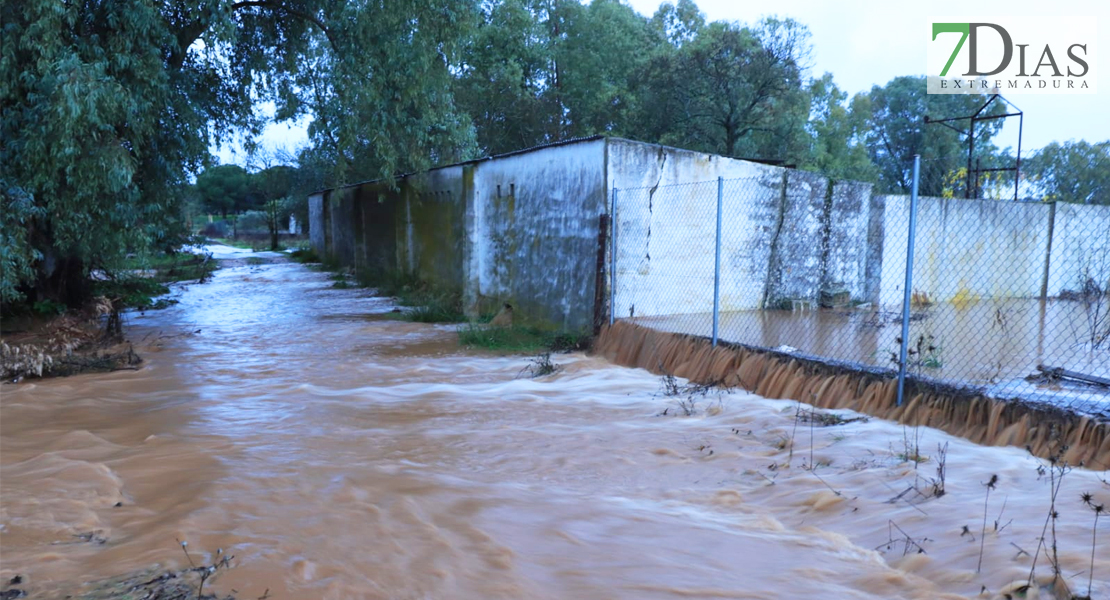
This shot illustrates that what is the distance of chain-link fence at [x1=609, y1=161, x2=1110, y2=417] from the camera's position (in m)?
7.48

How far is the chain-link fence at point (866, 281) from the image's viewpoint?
7480 mm

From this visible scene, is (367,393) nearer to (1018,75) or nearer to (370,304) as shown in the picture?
(370,304)

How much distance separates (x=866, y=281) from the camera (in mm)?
12656

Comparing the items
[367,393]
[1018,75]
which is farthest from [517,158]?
[1018,75]

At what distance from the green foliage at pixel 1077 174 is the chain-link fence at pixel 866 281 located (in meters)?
10.0

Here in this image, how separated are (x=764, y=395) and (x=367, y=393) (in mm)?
4049

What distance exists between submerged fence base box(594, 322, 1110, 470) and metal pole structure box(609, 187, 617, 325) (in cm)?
25

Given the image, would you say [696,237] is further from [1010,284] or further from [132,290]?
[132,290]

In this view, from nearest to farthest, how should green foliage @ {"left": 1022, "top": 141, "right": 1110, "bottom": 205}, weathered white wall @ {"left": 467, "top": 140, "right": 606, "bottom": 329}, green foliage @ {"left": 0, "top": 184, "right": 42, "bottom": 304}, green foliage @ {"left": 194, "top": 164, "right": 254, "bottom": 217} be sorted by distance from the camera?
1. green foliage @ {"left": 0, "top": 184, "right": 42, "bottom": 304}
2. weathered white wall @ {"left": 467, "top": 140, "right": 606, "bottom": 329}
3. green foliage @ {"left": 1022, "top": 141, "right": 1110, "bottom": 205}
4. green foliage @ {"left": 194, "top": 164, "right": 254, "bottom": 217}

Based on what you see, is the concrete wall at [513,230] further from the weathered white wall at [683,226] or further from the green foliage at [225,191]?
the green foliage at [225,191]

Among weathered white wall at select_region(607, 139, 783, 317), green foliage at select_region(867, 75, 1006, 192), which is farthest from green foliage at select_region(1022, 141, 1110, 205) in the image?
weathered white wall at select_region(607, 139, 783, 317)

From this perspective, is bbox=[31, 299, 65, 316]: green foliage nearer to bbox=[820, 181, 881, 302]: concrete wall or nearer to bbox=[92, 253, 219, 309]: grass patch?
bbox=[92, 253, 219, 309]: grass patch

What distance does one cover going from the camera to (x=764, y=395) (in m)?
7.35

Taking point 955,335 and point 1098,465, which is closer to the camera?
point 1098,465
